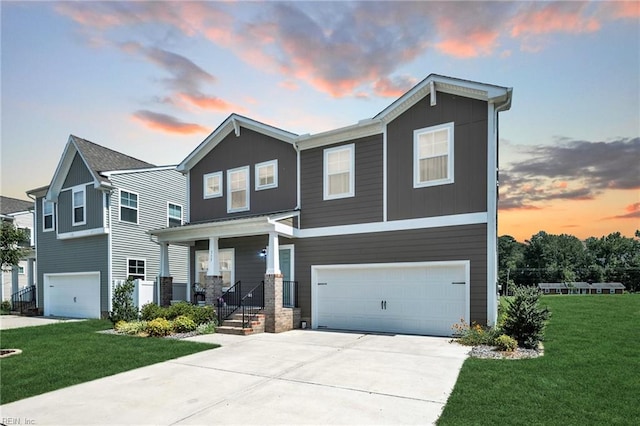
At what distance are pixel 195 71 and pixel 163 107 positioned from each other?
2.51m

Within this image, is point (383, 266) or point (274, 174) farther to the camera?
point (274, 174)

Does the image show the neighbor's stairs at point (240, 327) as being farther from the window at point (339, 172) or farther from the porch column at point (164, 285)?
the window at point (339, 172)

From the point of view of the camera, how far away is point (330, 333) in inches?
494

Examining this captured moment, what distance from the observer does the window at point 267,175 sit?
15.2m

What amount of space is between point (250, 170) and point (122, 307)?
673cm

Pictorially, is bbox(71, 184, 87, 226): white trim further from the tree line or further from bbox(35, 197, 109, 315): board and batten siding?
the tree line

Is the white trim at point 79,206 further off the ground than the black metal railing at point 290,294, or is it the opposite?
the white trim at point 79,206

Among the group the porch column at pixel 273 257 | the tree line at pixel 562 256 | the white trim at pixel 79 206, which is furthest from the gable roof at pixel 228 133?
→ the tree line at pixel 562 256

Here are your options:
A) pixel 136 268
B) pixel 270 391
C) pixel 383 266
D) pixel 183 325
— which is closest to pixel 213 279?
pixel 183 325

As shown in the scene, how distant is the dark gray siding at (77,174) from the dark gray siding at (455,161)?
48.1 feet

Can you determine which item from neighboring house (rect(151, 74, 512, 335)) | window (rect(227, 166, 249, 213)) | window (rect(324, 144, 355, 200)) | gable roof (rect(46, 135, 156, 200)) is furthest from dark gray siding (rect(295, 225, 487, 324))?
gable roof (rect(46, 135, 156, 200))

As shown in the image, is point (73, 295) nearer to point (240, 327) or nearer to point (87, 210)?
point (87, 210)

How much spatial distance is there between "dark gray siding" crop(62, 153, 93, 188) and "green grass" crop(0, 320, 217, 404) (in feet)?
26.7

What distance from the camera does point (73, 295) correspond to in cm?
1994
